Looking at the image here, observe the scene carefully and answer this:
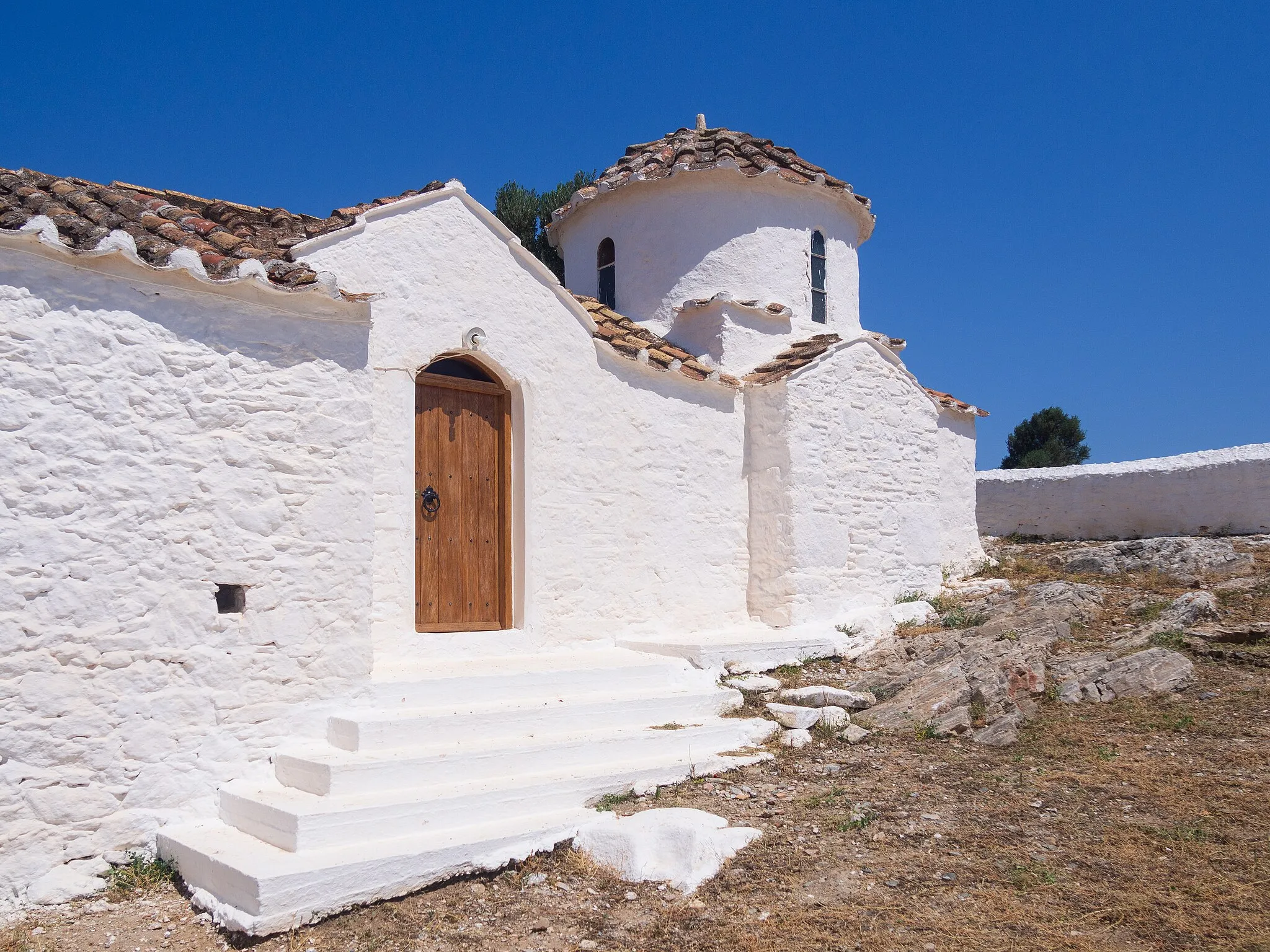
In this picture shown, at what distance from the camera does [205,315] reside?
20.7 ft

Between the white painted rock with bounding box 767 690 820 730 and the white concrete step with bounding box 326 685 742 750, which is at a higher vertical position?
the white concrete step with bounding box 326 685 742 750

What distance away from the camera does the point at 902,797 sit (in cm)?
652

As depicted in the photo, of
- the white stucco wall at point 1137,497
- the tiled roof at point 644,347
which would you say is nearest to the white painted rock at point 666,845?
the tiled roof at point 644,347

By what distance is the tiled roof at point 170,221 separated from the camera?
616 centimetres

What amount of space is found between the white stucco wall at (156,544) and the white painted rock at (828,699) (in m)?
3.75

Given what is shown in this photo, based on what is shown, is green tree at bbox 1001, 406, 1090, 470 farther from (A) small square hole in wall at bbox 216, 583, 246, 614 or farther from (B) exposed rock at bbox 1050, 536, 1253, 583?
(A) small square hole in wall at bbox 216, 583, 246, 614

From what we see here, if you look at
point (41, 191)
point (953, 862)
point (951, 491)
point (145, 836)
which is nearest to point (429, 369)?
point (41, 191)

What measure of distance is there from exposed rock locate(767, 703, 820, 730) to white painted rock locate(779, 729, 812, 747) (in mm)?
159

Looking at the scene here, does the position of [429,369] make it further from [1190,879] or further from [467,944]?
[1190,879]

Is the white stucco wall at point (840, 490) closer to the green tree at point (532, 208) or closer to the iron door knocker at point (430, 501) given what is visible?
the iron door knocker at point (430, 501)

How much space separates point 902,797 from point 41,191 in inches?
286

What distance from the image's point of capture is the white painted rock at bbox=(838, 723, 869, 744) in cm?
782

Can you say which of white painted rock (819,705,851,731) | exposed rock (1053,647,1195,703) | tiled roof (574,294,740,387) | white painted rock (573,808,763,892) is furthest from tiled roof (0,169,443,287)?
exposed rock (1053,647,1195,703)

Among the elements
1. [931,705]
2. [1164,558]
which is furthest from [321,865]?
[1164,558]
